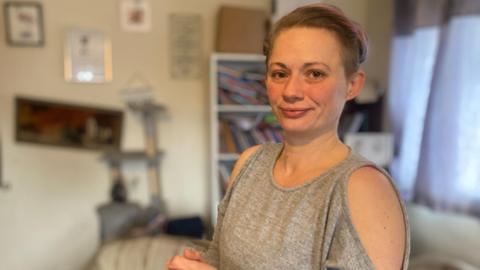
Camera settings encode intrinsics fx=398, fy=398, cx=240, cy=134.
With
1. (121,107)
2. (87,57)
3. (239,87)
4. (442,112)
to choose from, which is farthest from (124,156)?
(442,112)

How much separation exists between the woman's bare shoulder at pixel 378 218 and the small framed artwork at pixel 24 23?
2.28m

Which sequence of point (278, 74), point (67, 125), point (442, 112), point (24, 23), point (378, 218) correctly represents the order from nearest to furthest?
point (378, 218)
point (278, 74)
point (442, 112)
point (24, 23)
point (67, 125)

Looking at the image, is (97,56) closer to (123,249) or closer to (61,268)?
(123,249)

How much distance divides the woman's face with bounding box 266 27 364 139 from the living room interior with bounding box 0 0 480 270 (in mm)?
1595

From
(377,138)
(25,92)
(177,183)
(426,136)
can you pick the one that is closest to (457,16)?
(426,136)

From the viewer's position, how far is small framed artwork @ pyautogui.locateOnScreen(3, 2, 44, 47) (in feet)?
7.55

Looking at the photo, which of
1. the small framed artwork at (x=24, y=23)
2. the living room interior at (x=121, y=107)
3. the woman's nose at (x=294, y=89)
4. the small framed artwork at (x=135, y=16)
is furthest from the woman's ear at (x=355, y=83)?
the small framed artwork at (x=24, y=23)

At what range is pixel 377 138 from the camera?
222 centimetres

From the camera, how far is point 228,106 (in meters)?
2.34

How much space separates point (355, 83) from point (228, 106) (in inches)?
64.0

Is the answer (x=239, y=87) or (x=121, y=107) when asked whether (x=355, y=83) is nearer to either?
(x=239, y=87)

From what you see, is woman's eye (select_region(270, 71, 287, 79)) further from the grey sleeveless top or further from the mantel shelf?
the mantel shelf

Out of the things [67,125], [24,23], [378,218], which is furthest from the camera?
[67,125]

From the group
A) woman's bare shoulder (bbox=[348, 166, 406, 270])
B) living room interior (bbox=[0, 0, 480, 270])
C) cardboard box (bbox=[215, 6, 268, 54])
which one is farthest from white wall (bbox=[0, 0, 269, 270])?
woman's bare shoulder (bbox=[348, 166, 406, 270])
